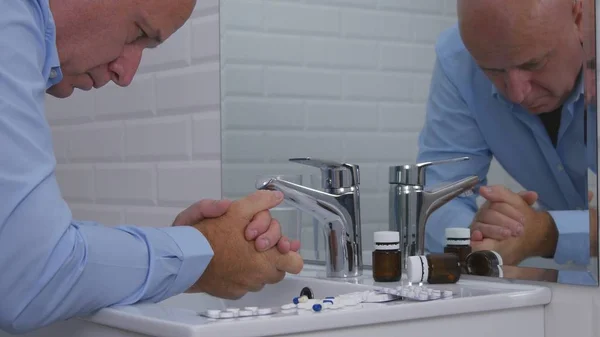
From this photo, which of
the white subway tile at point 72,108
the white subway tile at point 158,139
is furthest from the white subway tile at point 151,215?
the white subway tile at point 72,108

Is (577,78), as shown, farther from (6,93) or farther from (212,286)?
(6,93)

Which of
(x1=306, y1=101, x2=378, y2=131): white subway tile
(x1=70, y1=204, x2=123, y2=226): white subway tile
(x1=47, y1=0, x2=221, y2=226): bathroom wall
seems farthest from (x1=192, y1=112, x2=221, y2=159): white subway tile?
(x1=70, y1=204, x2=123, y2=226): white subway tile

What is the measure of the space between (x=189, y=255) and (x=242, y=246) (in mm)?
110

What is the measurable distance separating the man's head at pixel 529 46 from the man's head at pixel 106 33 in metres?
0.45

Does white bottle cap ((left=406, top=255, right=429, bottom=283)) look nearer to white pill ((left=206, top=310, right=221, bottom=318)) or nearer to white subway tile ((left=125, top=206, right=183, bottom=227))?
white pill ((left=206, top=310, right=221, bottom=318))

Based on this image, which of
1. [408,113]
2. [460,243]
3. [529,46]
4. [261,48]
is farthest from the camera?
[261,48]

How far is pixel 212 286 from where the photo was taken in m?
1.35

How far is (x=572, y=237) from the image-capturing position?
49.2 inches

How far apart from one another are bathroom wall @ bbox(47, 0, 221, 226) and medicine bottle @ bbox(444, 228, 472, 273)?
586 millimetres

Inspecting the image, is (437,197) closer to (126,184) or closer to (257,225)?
(257,225)

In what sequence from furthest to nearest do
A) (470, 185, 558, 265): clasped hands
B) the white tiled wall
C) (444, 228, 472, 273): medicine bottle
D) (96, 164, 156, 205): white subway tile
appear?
1. (96, 164, 156, 205): white subway tile
2. the white tiled wall
3. (444, 228, 472, 273): medicine bottle
4. (470, 185, 558, 265): clasped hands

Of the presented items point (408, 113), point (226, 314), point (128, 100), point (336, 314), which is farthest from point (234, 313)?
point (128, 100)

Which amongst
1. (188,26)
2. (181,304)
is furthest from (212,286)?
(188,26)

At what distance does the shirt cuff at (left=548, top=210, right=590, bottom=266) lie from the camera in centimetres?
123
